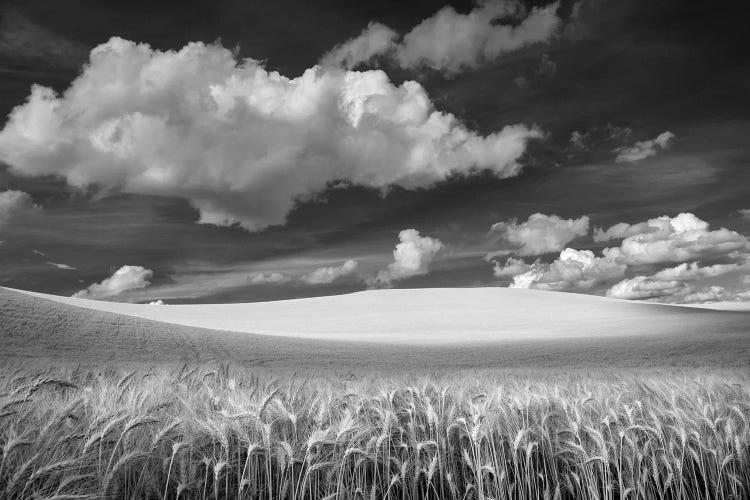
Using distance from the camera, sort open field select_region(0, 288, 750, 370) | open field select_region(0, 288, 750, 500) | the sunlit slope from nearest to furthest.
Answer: open field select_region(0, 288, 750, 500), open field select_region(0, 288, 750, 370), the sunlit slope

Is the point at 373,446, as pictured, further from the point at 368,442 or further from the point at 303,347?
the point at 303,347

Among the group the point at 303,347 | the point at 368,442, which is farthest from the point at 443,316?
the point at 368,442

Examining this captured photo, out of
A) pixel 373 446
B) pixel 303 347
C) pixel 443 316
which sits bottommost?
pixel 303 347

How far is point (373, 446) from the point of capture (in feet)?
15.6

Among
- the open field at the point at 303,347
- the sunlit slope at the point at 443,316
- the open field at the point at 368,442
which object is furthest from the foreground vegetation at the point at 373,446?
the sunlit slope at the point at 443,316

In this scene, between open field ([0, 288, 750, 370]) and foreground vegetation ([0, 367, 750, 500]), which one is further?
open field ([0, 288, 750, 370])

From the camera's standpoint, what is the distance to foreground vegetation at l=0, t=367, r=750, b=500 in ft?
13.4

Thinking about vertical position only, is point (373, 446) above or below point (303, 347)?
above

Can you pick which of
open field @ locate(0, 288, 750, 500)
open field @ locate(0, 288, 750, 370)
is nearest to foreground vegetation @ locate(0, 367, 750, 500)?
open field @ locate(0, 288, 750, 500)

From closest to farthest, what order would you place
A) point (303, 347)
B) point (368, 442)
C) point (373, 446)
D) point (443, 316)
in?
1. point (368, 442)
2. point (373, 446)
3. point (303, 347)
4. point (443, 316)

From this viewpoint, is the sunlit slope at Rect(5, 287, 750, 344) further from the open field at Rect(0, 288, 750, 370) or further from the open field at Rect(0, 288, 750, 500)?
the open field at Rect(0, 288, 750, 500)

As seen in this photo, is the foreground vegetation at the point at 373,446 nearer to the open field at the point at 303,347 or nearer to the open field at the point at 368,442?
the open field at the point at 368,442

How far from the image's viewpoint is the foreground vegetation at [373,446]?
407 cm

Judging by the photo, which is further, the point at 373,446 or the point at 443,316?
the point at 443,316
